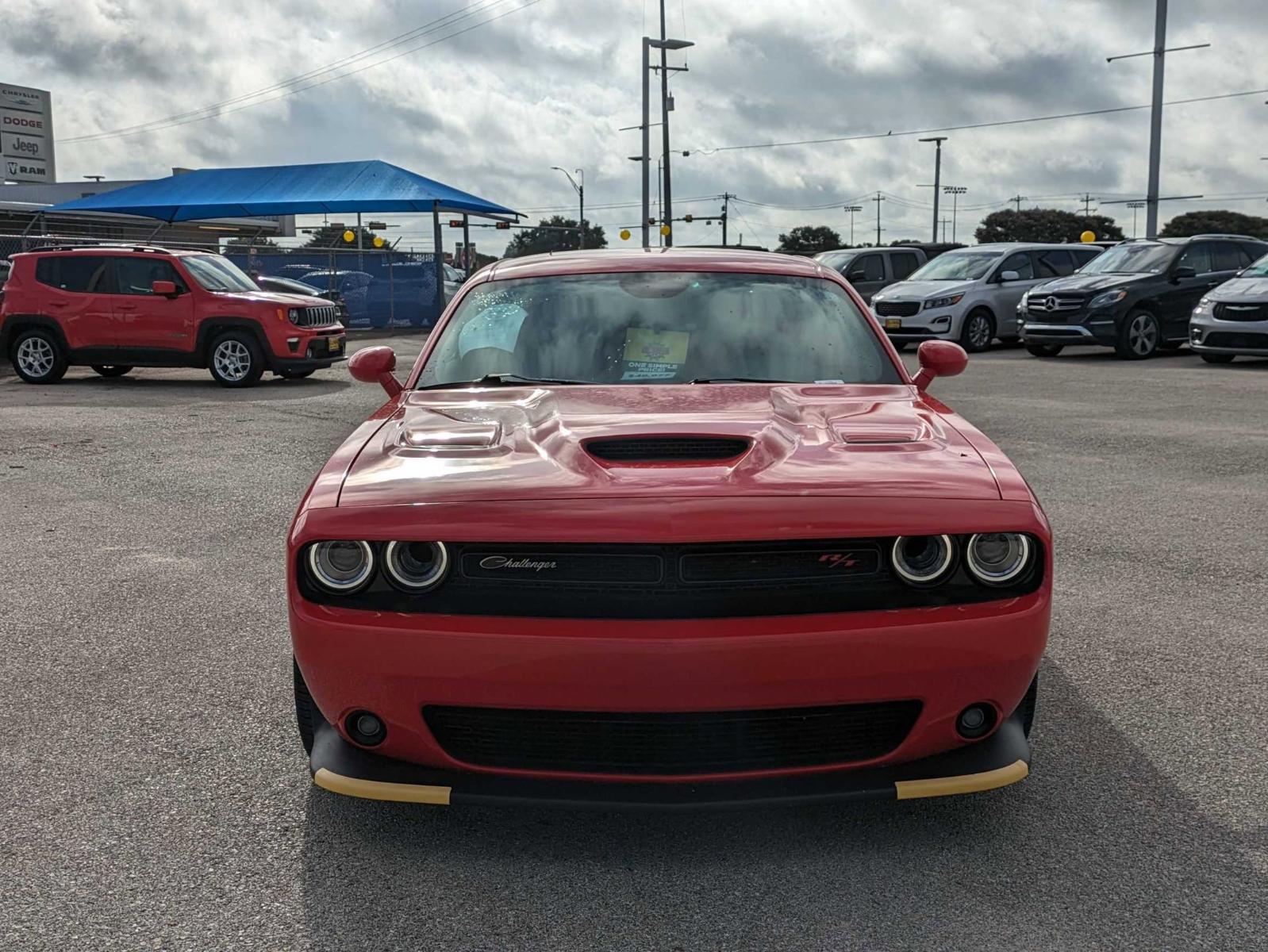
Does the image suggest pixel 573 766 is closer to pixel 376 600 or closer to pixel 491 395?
pixel 376 600

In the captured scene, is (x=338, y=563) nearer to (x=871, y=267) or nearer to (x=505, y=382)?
(x=505, y=382)

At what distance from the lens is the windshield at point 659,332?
4008mm

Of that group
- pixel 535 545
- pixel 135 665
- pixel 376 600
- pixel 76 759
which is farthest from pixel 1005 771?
pixel 135 665

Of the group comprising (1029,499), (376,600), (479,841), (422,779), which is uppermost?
(1029,499)

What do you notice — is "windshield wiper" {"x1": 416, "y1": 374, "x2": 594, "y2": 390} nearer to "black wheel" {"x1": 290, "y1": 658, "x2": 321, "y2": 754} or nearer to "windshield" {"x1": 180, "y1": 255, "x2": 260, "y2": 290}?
"black wheel" {"x1": 290, "y1": 658, "x2": 321, "y2": 754}

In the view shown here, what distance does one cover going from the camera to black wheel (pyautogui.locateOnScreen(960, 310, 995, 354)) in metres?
20.1

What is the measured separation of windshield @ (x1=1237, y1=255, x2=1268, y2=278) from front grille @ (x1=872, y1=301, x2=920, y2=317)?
4.67 meters

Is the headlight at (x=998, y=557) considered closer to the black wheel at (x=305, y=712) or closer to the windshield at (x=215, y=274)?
the black wheel at (x=305, y=712)

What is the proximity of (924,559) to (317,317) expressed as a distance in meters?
14.1

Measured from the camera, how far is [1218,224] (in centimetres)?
9050

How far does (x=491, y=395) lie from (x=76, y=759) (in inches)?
61.2

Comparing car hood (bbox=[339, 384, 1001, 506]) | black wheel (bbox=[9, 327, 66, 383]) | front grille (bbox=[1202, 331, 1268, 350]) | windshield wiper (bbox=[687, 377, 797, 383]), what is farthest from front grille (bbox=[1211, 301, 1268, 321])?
black wheel (bbox=[9, 327, 66, 383])

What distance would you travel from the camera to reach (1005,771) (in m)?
2.79

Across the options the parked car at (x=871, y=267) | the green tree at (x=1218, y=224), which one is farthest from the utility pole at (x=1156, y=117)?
the green tree at (x=1218, y=224)
